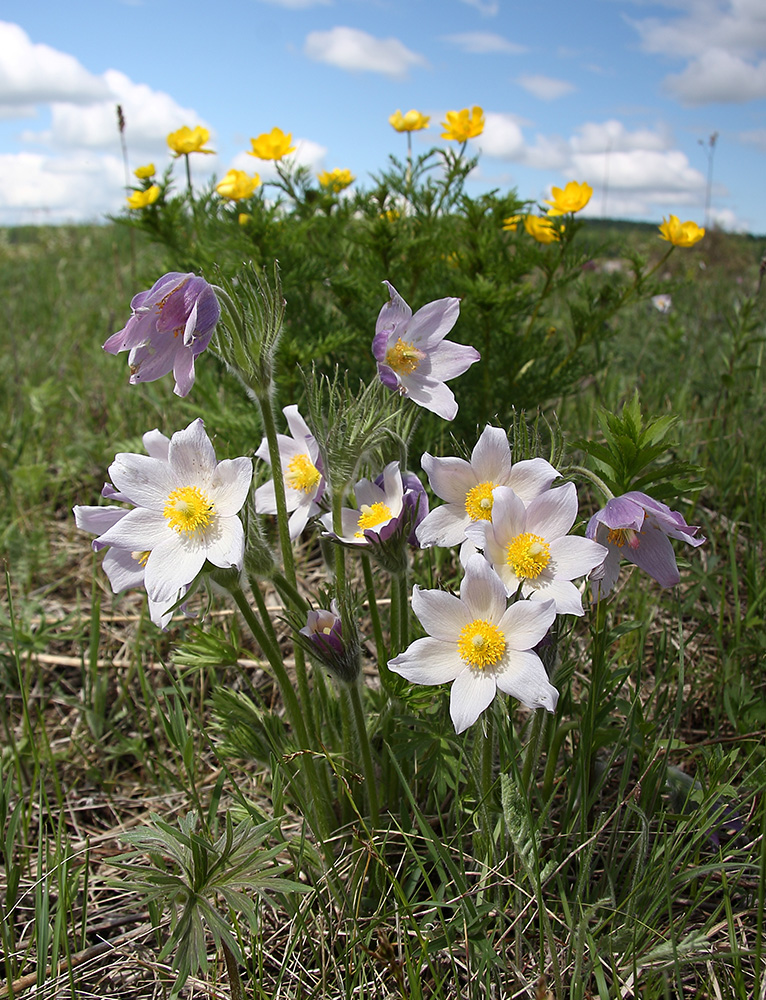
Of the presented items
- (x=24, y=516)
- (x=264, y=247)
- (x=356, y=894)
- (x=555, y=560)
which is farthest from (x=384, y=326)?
(x=24, y=516)

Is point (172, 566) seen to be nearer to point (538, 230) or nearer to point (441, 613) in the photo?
point (441, 613)

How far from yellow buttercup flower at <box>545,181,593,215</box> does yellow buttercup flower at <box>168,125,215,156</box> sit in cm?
171

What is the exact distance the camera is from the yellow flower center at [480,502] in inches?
53.0

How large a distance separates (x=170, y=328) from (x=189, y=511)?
321mm

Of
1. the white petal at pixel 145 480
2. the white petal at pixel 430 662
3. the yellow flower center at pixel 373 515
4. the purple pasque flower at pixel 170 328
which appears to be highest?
the purple pasque flower at pixel 170 328

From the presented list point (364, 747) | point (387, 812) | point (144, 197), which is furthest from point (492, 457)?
point (144, 197)

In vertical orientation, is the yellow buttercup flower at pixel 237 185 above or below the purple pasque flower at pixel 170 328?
above

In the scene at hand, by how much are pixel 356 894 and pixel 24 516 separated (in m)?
2.29

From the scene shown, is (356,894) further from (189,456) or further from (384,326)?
(384,326)

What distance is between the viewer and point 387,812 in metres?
1.75

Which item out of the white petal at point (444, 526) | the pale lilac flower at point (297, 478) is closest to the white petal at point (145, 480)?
the pale lilac flower at point (297, 478)

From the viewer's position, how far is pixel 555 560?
49.9 inches

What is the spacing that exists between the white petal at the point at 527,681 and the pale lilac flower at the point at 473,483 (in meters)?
0.22

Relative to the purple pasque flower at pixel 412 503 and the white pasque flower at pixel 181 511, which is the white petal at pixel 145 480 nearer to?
the white pasque flower at pixel 181 511
